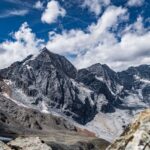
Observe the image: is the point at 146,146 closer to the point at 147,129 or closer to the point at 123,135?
the point at 147,129

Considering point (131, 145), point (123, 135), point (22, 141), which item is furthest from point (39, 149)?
point (131, 145)

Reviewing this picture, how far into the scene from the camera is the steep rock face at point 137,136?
10992 mm

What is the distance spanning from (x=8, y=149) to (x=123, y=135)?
3892 millimetres

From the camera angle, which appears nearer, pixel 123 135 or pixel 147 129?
pixel 147 129

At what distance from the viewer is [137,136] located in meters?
11.1

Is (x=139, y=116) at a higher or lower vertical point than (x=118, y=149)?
higher

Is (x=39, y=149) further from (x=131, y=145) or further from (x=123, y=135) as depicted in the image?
(x=131, y=145)

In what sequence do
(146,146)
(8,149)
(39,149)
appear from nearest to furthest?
(146,146) → (8,149) → (39,149)

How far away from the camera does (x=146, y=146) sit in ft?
35.9

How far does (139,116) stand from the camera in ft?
41.5

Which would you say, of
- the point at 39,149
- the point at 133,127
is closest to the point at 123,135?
the point at 133,127

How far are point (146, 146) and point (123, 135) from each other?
5.21 feet

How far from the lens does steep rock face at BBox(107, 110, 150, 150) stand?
11.0 metres

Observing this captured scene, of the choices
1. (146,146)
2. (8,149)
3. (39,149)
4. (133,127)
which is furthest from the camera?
(39,149)
